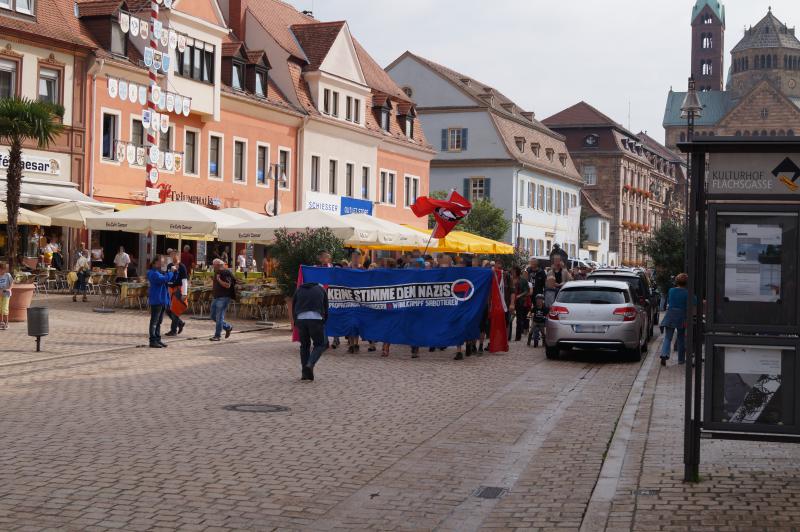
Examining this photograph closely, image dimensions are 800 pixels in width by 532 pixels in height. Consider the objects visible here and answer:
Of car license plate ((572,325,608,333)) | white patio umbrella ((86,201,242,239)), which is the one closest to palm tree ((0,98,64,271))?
white patio umbrella ((86,201,242,239))

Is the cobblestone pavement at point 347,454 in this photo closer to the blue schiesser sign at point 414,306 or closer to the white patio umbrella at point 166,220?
the blue schiesser sign at point 414,306

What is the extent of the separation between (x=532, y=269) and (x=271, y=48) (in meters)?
24.9

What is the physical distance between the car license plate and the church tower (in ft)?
489

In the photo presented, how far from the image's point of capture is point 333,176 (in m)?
50.8

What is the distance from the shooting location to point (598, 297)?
67.7ft

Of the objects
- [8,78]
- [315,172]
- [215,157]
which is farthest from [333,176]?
[8,78]

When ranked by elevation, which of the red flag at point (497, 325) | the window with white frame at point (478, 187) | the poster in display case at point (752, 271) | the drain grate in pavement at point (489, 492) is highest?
the window with white frame at point (478, 187)

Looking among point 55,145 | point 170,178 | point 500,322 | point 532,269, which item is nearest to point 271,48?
point 170,178

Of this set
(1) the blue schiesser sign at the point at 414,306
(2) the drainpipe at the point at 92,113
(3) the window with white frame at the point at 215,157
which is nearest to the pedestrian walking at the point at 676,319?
(1) the blue schiesser sign at the point at 414,306

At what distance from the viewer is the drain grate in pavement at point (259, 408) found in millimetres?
12398

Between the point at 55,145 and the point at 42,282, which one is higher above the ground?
the point at 55,145

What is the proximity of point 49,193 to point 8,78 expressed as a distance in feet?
12.9

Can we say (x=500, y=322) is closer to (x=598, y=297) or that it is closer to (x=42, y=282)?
(x=598, y=297)

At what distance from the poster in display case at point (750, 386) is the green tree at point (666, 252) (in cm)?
2482
